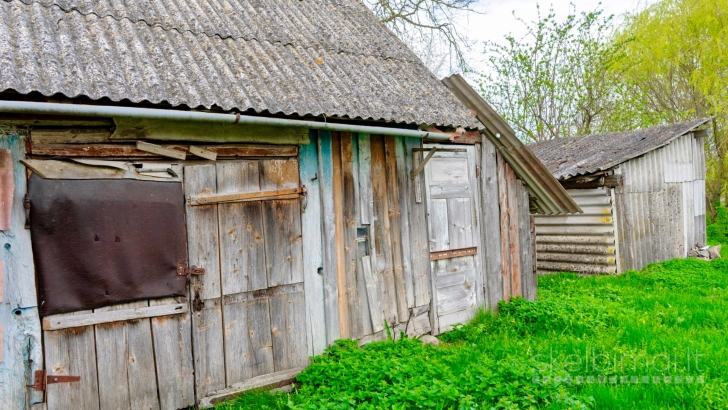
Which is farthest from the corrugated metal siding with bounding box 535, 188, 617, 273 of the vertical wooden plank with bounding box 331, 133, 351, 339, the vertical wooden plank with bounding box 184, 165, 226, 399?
the vertical wooden plank with bounding box 184, 165, 226, 399

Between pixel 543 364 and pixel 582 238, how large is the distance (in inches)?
327

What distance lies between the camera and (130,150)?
175 inches

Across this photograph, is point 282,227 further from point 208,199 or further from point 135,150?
point 135,150

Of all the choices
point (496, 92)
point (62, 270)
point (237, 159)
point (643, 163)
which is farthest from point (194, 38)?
point (496, 92)

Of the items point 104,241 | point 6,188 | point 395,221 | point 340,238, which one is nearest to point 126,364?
point 104,241

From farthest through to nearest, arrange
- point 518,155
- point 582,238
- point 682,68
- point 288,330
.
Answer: point 682,68 < point 582,238 < point 518,155 < point 288,330

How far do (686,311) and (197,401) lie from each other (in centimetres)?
709

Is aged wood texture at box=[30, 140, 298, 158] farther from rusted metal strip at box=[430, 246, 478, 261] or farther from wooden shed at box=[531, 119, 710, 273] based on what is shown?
wooden shed at box=[531, 119, 710, 273]

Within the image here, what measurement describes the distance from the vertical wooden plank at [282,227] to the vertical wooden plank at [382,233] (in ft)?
3.38

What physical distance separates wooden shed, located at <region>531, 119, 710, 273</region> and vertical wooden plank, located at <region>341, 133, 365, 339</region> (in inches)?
306

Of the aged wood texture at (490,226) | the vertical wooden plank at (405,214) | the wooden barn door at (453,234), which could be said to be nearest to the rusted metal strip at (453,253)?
the wooden barn door at (453,234)

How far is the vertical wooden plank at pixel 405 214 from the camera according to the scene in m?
6.26

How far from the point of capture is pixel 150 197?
14.7 ft

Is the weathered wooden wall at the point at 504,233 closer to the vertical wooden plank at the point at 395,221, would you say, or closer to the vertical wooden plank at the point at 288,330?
the vertical wooden plank at the point at 395,221
